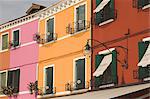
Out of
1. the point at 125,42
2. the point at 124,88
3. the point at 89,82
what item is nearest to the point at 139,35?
the point at 125,42

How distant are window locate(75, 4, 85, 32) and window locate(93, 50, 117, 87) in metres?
2.18

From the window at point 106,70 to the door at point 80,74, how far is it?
1.18 m

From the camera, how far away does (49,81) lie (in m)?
24.0

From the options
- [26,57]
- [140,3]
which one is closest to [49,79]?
[26,57]

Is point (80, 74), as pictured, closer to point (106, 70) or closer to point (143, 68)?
point (106, 70)

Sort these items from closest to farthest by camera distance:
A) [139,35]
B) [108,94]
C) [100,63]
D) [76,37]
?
1. [108,94]
2. [139,35]
3. [100,63]
4. [76,37]

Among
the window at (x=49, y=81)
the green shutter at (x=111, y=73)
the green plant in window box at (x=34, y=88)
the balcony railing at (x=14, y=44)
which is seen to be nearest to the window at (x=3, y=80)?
the balcony railing at (x=14, y=44)

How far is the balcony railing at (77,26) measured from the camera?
21741 millimetres

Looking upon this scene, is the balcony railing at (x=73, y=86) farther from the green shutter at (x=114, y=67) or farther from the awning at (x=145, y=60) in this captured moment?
the awning at (x=145, y=60)

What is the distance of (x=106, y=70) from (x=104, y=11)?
266 cm

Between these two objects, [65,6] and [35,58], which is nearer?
[65,6]

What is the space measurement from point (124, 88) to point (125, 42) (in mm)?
2244

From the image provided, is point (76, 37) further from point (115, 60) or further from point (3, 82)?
point (3, 82)

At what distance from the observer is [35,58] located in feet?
84.0
